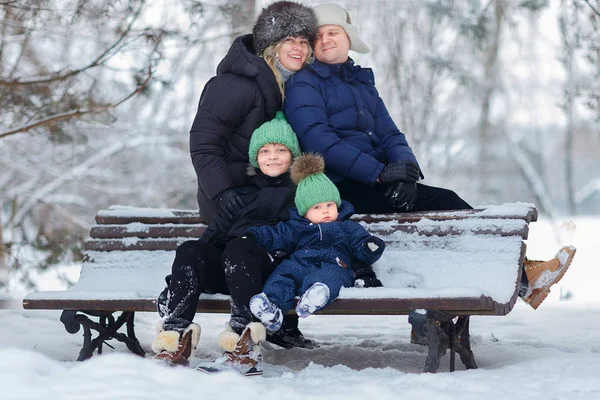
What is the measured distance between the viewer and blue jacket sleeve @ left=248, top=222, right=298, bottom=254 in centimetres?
414

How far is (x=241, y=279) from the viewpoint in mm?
3877

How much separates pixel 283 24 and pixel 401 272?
156cm

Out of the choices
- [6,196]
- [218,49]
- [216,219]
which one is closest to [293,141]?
[216,219]

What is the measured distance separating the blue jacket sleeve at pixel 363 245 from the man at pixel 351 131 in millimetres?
547

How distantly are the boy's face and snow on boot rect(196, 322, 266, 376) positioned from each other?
0.63 m

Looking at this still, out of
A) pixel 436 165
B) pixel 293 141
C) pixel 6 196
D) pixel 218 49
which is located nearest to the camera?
pixel 293 141

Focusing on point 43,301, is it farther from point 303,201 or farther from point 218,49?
point 218,49

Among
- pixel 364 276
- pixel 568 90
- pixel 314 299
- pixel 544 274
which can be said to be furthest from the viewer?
pixel 568 90

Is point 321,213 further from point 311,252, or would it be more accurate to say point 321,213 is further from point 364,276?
point 364,276

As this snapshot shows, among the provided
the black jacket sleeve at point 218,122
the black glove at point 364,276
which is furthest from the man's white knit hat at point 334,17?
the black glove at point 364,276

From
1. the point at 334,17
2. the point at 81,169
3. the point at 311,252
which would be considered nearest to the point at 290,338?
the point at 311,252

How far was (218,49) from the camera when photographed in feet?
43.3

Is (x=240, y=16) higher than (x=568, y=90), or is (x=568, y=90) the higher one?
(x=240, y=16)

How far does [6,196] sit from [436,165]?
22.7 ft
